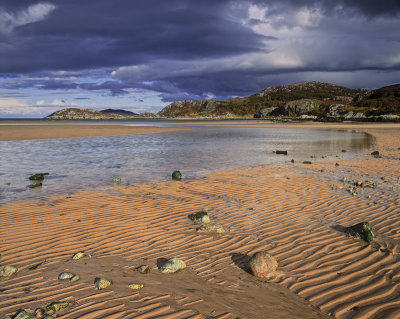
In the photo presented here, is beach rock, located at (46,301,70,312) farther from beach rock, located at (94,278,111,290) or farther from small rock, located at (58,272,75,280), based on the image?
small rock, located at (58,272,75,280)

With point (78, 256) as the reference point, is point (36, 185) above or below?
above

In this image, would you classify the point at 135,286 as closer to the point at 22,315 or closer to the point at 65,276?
the point at 65,276

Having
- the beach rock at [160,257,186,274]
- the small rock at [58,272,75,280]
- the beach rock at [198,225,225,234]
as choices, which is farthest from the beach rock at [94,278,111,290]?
the beach rock at [198,225,225,234]

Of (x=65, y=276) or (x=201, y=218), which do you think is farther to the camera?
(x=201, y=218)

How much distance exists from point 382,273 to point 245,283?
2636 millimetres

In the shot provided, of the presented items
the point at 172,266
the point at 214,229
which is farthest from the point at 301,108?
the point at 172,266

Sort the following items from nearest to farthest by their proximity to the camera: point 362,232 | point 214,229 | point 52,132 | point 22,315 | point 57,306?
point 22,315, point 57,306, point 362,232, point 214,229, point 52,132

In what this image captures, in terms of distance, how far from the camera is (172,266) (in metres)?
5.30

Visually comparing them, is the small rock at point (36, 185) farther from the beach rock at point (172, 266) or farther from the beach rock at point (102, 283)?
the beach rock at point (172, 266)

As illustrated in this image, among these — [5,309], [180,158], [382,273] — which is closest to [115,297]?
[5,309]

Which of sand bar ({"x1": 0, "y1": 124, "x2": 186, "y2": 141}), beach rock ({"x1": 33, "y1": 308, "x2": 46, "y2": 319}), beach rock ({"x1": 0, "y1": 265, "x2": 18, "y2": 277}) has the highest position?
sand bar ({"x1": 0, "y1": 124, "x2": 186, "y2": 141})

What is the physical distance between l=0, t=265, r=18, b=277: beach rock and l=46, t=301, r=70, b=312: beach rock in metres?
1.48

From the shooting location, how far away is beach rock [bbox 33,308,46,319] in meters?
3.93

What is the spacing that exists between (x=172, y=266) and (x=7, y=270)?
9.48ft
